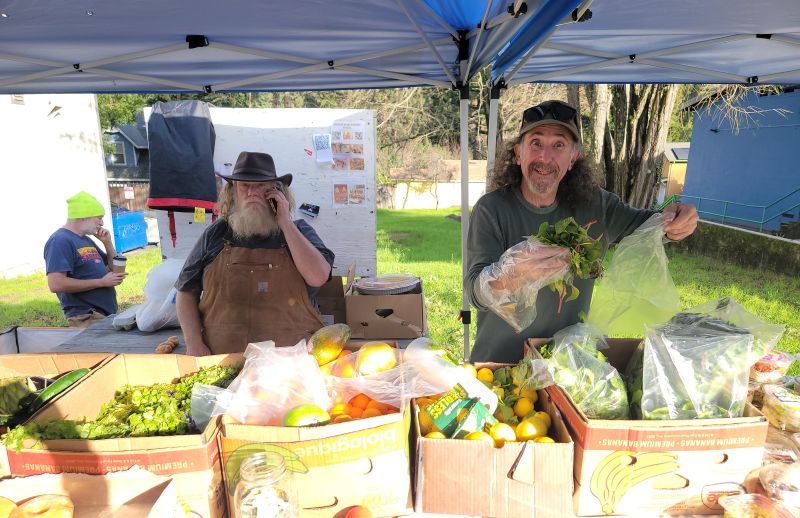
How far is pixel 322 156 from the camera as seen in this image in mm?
5578

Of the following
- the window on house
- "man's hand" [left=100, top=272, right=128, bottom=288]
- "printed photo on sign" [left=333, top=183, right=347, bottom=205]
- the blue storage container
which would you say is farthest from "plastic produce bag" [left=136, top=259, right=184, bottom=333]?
the window on house

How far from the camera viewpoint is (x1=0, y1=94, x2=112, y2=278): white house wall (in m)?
10.0

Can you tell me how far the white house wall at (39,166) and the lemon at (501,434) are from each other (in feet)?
40.5

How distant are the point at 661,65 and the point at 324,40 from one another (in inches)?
95.5

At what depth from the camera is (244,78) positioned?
147 inches

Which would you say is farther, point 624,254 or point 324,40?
point 324,40

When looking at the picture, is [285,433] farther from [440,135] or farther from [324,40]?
[440,135]

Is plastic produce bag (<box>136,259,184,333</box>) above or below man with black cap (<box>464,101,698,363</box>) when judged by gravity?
below

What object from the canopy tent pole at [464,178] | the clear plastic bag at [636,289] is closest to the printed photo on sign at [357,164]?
the canopy tent pole at [464,178]

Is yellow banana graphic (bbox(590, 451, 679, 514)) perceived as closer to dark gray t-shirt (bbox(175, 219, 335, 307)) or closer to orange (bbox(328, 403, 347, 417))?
orange (bbox(328, 403, 347, 417))

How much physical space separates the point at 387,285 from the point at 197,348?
6.10 ft

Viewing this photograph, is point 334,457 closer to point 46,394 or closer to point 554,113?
point 46,394

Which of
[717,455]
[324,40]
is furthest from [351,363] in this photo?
[324,40]

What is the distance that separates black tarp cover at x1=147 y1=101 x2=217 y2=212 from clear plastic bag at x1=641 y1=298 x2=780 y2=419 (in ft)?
15.9
